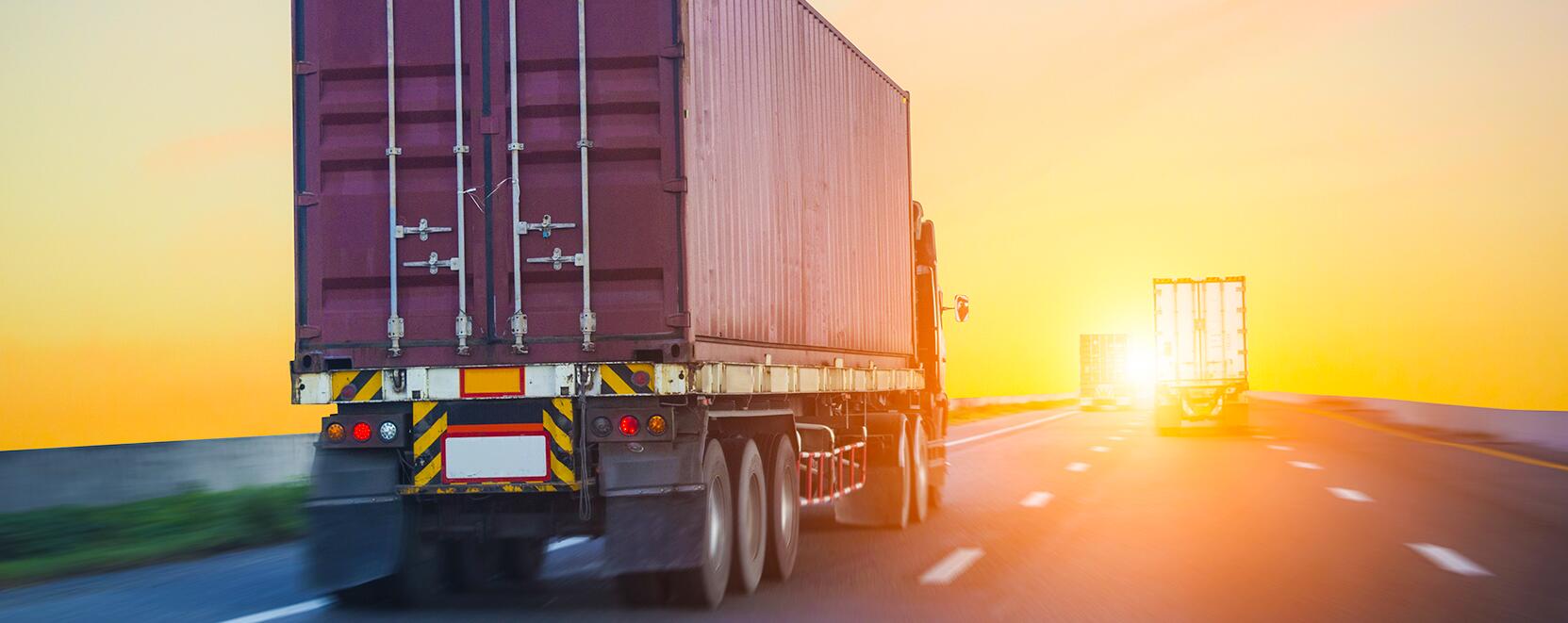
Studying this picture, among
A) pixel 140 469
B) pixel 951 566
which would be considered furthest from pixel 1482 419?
pixel 140 469

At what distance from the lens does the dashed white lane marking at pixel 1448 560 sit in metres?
11.2

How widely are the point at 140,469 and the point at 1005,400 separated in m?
63.8

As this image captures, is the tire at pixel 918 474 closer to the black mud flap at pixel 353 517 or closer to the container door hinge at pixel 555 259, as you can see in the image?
the container door hinge at pixel 555 259

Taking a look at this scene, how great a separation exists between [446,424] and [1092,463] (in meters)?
17.5

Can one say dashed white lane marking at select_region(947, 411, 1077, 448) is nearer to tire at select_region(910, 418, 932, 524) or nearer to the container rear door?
tire at select_region(910, 418, 932, 524)

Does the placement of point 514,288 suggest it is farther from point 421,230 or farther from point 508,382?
point 421,230

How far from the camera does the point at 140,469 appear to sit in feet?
48.7

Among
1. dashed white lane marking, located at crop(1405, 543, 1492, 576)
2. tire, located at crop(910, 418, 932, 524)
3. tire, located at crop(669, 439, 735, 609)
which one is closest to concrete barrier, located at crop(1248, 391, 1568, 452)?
tire, located at crop(910, 418, 932, 524)

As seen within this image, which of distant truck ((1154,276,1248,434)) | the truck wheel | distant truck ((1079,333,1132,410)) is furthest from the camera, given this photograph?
distant truck ((1079,333,1132,410))

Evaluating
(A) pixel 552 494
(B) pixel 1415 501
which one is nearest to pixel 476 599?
(A) pixel 552 494

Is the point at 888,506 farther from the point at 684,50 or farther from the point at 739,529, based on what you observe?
the point at 684,50

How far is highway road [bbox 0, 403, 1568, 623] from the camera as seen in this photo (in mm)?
9422

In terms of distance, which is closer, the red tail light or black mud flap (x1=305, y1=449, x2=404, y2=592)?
black mud flap (x1=305, y1=449, x2=404, y2=592)

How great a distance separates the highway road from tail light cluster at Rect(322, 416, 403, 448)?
0.76 metres
